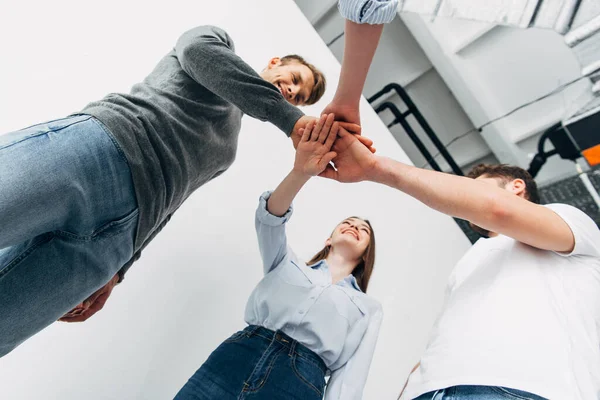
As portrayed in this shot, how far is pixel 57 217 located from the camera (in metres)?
0.66

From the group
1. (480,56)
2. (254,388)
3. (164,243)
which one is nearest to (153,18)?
(164,243)

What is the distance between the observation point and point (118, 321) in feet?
4.02

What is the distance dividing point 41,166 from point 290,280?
2.58ft

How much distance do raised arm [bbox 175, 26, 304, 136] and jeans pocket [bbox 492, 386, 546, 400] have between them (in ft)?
2.28

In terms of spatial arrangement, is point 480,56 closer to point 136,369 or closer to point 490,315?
point 490,315

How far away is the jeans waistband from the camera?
1.10 metres

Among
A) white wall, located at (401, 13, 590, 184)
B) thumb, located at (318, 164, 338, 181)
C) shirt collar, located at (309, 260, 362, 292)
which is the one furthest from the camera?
white wall, located at (401, 13, 590, 184)

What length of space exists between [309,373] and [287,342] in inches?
3.9

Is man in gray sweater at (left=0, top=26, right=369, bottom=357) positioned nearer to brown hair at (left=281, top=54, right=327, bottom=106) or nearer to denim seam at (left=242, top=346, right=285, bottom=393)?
brown hair at (left=281, top=54, right=327, bottom=106)

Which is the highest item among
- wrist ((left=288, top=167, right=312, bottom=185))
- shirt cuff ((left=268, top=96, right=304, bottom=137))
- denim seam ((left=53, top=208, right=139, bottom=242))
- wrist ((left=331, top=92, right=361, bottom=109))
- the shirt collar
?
denim seam ((left=53, top=208, right=139, bottom=242))

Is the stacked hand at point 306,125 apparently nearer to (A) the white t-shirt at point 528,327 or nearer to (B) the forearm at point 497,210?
(B) the forearm at point 497,210

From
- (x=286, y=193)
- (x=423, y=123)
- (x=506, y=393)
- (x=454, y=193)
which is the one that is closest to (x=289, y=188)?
(x=286, y=193)

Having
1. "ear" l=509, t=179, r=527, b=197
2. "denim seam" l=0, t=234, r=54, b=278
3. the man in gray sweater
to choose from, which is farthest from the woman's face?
"denim seam" l=0, t=234, r=54, b=278

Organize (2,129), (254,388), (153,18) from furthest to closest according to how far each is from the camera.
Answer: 1. (153,18)
2. (2,129)
3. (254,388)
